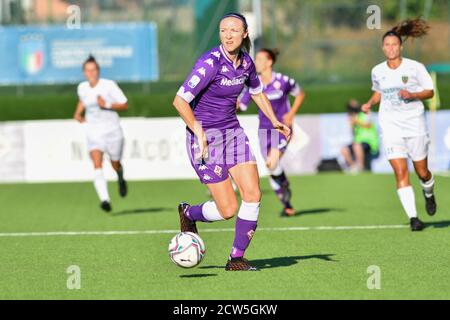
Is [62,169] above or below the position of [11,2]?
below

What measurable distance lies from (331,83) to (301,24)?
183 centimetres

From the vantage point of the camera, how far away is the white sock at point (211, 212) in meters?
9.84

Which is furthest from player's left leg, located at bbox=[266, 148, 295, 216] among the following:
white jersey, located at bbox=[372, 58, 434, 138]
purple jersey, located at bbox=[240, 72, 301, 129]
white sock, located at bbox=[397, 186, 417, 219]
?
white sock, located at bbox=[397, 186, 417, 219]

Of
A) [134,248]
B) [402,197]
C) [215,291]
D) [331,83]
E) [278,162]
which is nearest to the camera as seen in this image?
[215,291]

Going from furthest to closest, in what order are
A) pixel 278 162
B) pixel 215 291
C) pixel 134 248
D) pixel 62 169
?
pixel 62 169
pixel 278 162
pixel 134 248
pixel 215 291

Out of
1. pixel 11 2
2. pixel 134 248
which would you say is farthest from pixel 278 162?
pixel 11 2

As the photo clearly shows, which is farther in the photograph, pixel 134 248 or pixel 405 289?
pixel 134 248

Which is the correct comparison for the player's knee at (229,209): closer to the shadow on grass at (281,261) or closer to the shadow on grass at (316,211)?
the shadow on grass at (281,261)

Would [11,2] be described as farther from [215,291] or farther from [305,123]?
[215,291]

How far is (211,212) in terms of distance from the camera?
32.4 ft

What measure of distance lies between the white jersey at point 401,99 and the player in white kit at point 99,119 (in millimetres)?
4301

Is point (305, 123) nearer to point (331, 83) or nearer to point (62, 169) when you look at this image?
point (62, 169)

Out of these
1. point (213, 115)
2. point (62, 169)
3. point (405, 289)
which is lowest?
point (62, 169)

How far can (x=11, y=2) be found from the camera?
31016mm
